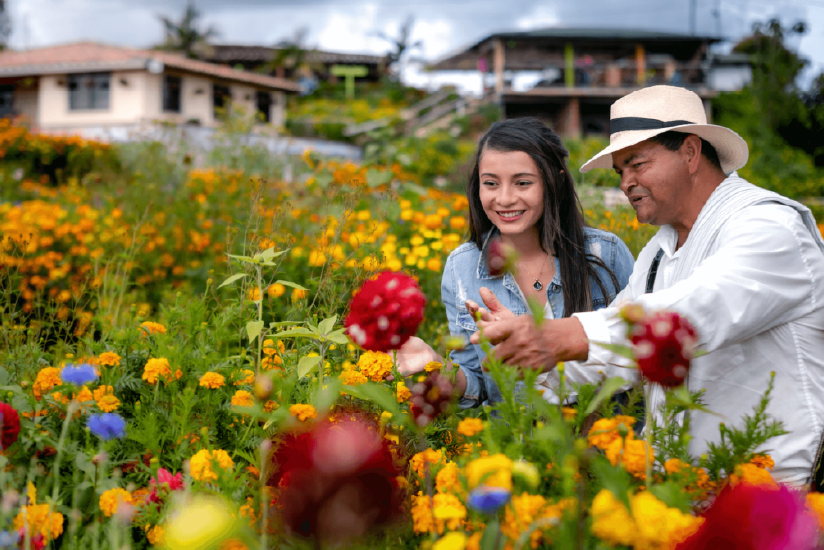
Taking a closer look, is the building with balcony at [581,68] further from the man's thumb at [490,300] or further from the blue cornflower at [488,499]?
the blue cornflower at [488,499]

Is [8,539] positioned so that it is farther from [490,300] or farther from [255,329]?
[490,300]

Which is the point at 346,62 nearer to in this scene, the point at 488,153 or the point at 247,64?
the point at 247,64

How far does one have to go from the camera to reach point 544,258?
242 cm

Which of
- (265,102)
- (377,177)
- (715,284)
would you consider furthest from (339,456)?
(265,102)

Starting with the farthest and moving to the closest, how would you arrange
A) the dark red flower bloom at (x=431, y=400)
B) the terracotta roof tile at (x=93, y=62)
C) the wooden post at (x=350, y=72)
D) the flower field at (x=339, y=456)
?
the wooden post at (x=350, y=72) < the terracotta roof tile at (x=93, y=62) < the dark red flower bloom at (x=431, y=400) < the flower field at (x=339, y=456)

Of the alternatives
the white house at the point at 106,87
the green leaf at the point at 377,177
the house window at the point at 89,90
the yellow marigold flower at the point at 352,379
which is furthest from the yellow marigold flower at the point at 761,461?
the house window at the point at 89,90

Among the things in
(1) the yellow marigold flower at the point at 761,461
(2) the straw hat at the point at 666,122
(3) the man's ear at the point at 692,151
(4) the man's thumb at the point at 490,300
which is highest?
(2) the straw hat at the point at 666,122

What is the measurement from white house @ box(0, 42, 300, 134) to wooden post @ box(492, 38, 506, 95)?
9087mm

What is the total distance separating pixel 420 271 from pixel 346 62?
3366cm

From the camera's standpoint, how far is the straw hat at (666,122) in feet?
5.78

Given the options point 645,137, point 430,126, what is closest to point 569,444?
point 645,137

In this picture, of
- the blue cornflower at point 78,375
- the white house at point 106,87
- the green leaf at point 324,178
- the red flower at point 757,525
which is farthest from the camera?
the white house at point 106,87

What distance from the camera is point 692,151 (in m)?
1.81

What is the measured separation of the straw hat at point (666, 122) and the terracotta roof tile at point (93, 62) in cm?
2348
